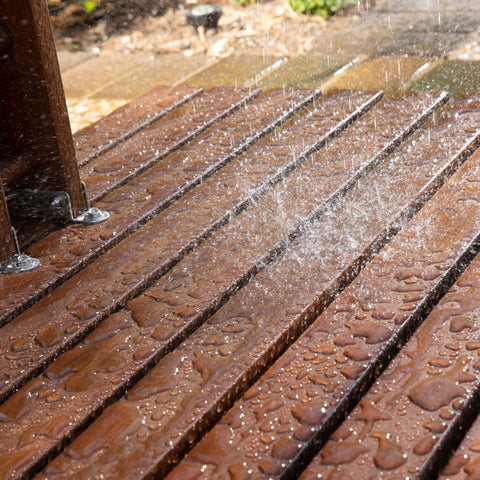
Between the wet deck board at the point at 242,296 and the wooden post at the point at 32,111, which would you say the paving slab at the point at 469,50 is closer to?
the wet deck board at the point at 242,296

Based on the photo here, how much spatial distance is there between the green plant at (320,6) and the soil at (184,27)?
5 centimetres

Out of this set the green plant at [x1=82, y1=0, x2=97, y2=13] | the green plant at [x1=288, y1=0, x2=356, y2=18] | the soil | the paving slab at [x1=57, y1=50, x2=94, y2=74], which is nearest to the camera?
the paving slab at [x1=57, y1=50, x2=94, y2=74]

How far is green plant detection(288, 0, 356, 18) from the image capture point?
19.2ft

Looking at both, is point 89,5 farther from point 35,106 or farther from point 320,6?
point 35,106

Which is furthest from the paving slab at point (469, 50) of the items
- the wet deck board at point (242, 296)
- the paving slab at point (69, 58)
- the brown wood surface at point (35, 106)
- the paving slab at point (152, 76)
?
the paving slab at point (69, 58)

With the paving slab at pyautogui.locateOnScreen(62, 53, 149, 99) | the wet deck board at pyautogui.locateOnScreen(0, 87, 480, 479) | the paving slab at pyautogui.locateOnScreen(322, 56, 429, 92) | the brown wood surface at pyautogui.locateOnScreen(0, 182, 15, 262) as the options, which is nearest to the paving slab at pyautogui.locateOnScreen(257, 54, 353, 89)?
the paving slab at pyautogui.locateOnScreen(322, 56, 429, 92)

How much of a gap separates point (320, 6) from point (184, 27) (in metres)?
1.13

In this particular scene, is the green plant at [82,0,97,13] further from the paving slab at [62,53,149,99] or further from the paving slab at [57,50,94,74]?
the paving slab at [62,53,149,99]

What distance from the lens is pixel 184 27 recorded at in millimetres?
6273

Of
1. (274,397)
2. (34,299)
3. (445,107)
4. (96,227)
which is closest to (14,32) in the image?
(96,227)

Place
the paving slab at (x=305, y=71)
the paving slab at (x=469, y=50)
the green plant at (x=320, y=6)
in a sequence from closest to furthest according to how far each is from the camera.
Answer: the paving slab at (x=305, y=71) < the paving slab at (x=469, y=50) < the green plant at (x=320, y=6)

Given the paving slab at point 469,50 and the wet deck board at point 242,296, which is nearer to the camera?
the wet deck board at point 242,296

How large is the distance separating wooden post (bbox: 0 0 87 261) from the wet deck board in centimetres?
18

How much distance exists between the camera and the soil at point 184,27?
18.1ft
